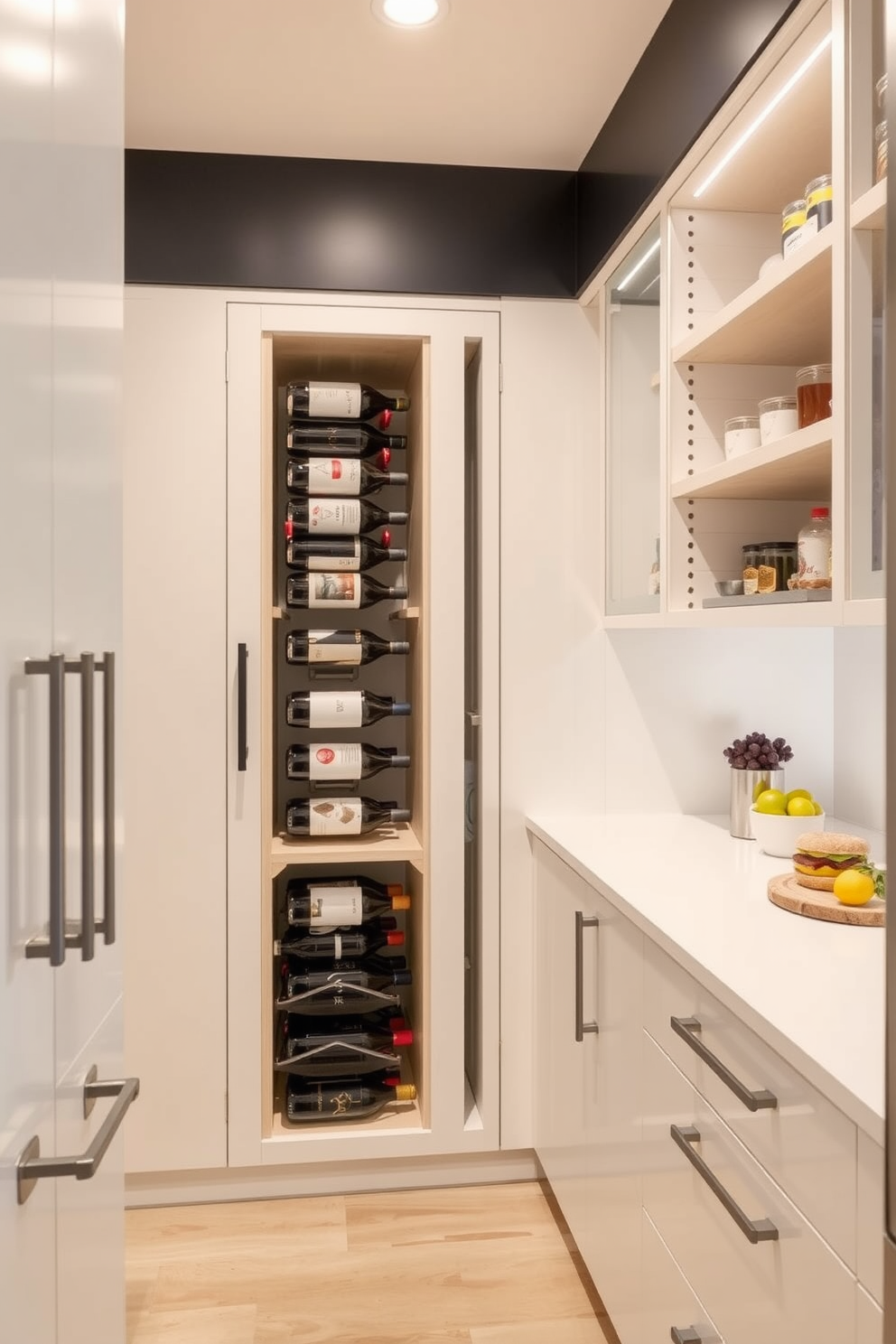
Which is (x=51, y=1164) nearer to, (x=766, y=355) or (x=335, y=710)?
(x=335, y=710)

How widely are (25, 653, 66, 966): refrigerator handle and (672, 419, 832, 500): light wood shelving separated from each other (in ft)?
3.40

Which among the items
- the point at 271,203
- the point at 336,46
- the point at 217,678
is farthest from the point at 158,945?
the point at 336,46

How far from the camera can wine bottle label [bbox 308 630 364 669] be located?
8.13ft

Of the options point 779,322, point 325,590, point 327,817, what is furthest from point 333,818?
point 779,322

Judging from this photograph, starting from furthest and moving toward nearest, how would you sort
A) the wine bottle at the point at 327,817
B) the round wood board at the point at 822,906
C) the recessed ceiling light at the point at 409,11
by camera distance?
1. the wine bottle at the point at 327,817
2. the recessed ceiling light at the point at 409,11
3. the round wood board at the point at 822,906

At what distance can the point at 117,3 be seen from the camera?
4.07 feet

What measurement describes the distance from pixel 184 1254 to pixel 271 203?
243 cm

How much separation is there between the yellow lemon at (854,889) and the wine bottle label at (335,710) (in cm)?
127

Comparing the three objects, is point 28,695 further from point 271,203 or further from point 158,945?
point 271,203

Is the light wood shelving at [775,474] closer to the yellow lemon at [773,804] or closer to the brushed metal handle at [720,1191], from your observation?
the yellow lemon at [773,804]

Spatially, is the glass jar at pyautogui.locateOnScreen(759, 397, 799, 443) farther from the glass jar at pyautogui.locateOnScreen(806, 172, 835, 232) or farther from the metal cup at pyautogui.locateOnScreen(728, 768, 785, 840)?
the metal cup at pyautogui.locateOnScreen(728, 768, 785, 840)

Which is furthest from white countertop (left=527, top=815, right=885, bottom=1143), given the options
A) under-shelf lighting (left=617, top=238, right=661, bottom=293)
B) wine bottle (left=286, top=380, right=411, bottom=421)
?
under-shelf lighting (left=617, top=238, right=661, bottom=293)

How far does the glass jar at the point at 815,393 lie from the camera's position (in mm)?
1462

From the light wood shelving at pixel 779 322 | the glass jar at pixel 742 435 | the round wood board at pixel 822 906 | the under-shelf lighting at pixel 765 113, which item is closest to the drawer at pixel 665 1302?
the round wood board at pixel 822 906
